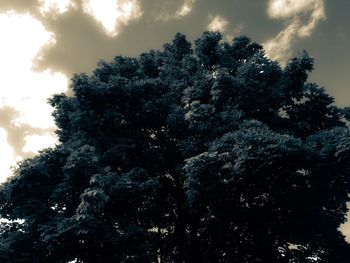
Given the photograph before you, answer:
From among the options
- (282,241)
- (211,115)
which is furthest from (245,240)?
(211,115)

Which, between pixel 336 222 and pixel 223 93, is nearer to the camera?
pixel 223 93

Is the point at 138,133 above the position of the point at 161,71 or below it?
below

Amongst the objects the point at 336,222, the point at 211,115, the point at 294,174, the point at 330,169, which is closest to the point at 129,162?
the point at 211,115

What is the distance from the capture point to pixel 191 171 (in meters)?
16.3

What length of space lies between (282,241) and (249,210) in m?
4.15

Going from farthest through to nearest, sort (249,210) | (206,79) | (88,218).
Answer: (206,79)
(249,210)
(88,218)

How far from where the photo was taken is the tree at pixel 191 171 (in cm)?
1631

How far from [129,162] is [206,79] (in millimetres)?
6502

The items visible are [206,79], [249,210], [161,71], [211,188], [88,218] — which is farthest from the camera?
[161,71]

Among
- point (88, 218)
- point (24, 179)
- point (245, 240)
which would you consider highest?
point (24, 179)

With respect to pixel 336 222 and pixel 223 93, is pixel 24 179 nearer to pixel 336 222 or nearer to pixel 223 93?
pixel 223 93

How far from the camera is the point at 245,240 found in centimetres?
2072

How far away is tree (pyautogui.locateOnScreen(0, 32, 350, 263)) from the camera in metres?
16.3

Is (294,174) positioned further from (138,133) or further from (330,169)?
(138,133)
